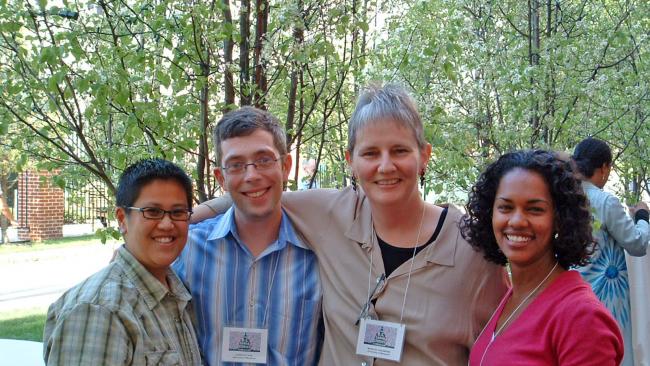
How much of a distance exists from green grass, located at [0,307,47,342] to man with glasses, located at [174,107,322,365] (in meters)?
5.69

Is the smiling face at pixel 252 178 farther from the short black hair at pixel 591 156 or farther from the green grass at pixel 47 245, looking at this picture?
the green grass at pixel 47 245

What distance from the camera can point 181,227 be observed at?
2504mm

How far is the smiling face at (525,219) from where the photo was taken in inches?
89.3

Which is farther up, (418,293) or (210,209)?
(210,209)

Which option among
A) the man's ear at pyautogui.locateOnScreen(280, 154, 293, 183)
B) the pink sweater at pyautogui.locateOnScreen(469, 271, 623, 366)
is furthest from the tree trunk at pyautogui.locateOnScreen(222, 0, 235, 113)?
the pink sweater at pyautogui.locateOnScreen(469, 271, 623, 366)

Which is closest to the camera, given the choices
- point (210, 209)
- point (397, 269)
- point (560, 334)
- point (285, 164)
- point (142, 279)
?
point (560, 334)

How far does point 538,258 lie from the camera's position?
91.6 inches

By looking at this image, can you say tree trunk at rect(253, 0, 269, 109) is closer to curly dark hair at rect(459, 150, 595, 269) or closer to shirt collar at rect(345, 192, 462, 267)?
shirt collar at rect(345, 192, 462, 267)

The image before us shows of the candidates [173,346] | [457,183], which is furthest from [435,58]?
[173,346]

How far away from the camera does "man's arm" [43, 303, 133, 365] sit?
2.03 meters

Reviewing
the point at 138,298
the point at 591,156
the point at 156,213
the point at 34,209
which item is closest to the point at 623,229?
the point at 591,156

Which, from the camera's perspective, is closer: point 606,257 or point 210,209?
point 210,209

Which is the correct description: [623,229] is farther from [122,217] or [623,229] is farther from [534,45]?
[122,217]

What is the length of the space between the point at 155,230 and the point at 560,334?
1.42 meters
